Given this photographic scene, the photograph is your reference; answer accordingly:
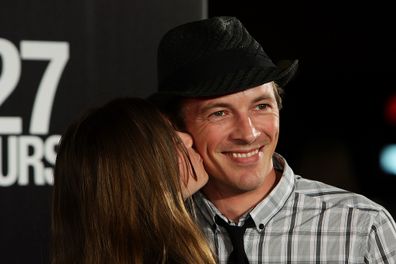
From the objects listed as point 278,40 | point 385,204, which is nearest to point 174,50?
point 278,40

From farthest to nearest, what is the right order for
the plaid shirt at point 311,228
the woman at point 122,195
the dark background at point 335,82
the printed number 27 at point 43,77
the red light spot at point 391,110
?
the red light spot at point 391,110 → the dark background at point 335,82 → the printed number 27 at point 43,77 → the plaid shirt at point 311,228 → the woman at point 122,195

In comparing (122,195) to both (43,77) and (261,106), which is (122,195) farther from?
(43,77)

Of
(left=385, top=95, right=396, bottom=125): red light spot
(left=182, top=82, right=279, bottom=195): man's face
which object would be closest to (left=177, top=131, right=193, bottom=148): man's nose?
(left=182, top=82, right=279, bottom=195): man's face

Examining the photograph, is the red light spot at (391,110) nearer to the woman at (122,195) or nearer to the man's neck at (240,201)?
the man's neck at (240,201)

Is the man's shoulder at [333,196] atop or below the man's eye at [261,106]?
below

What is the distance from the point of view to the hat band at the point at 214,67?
78.8 inches

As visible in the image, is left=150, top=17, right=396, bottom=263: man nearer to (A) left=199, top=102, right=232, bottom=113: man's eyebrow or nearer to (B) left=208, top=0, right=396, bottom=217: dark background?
(A) left=199, top=102, right=232, bottom=113: man's eyebrow

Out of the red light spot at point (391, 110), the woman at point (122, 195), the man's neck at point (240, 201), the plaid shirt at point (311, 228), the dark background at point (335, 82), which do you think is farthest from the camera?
the red light spot at point (391, 110)

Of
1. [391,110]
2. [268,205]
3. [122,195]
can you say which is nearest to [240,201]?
[268,205]

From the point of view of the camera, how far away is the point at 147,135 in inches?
71.4

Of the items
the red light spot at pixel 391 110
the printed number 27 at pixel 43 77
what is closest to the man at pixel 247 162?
the printed number 27 at pixel 43 77

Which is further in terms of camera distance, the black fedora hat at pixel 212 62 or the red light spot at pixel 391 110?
the red light spot at pixel 391 110

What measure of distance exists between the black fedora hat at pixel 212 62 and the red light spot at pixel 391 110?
3587 mm

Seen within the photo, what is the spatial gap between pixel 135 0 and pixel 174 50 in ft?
1.32
